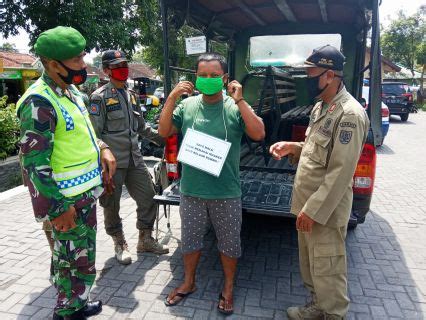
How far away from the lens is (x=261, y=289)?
299cm

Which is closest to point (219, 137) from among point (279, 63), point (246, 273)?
point (246, 273)

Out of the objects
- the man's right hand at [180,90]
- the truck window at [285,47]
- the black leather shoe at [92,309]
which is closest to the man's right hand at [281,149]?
the man's right hand at [180,90]

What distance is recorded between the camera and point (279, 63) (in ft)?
16.1

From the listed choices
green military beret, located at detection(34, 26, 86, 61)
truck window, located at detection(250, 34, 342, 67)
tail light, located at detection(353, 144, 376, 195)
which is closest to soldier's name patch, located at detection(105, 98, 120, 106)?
green military beret, located at detection(34, 26, 86, 61)

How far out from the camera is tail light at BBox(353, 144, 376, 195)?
9.92 ft

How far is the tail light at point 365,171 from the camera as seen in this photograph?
302 centimetres

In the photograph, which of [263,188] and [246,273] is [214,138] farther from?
[246,273]

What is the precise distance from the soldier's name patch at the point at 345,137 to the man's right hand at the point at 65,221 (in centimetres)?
166

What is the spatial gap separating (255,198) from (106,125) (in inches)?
57.7

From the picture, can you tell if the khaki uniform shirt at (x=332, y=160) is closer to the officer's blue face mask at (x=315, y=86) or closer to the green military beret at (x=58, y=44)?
the officer's blue face mask at (x=315, y=86)

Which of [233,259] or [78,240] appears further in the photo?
[233,259]

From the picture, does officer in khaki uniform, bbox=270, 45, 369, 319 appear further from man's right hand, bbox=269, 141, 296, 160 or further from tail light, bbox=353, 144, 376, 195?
tail light, bbox=353, 144, 376, 195

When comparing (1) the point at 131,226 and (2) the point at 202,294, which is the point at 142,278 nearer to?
(2) the point at 202,294

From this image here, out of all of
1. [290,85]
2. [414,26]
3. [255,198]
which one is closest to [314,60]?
[255,198]
